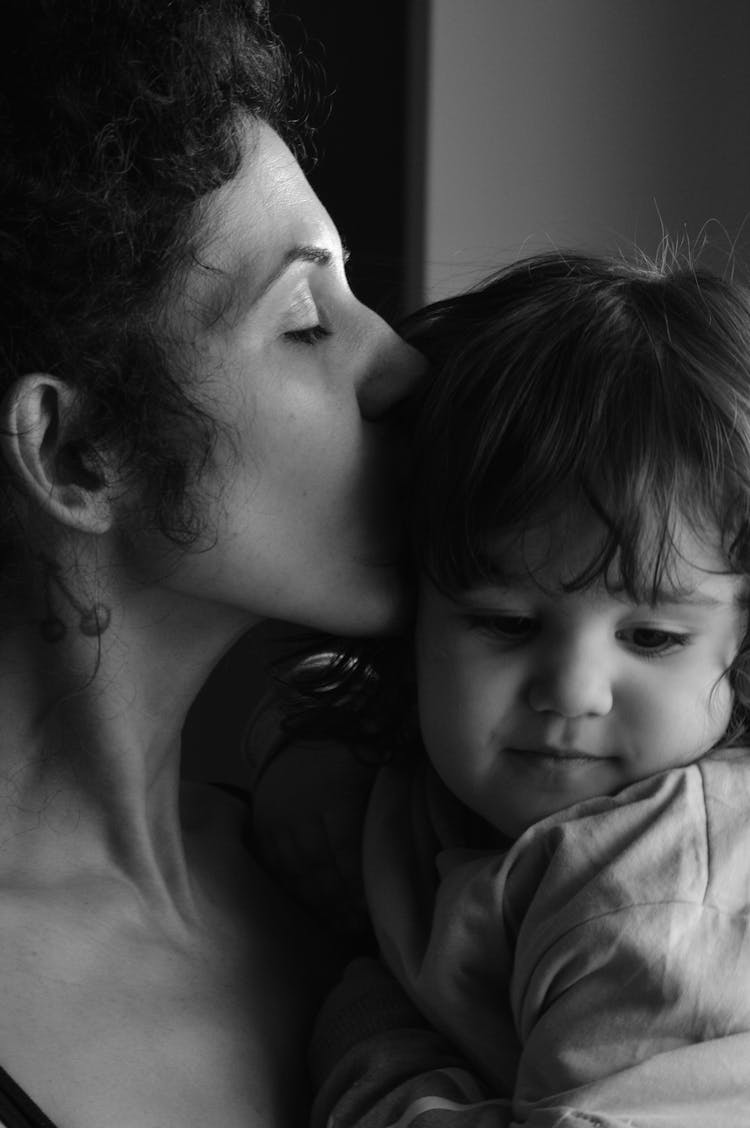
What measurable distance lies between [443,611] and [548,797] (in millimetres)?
166

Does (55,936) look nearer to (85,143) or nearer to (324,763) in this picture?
(324,763)

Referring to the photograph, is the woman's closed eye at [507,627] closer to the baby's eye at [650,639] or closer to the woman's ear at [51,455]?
the baby's eye at [650,639]

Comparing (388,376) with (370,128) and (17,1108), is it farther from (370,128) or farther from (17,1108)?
(370,128)

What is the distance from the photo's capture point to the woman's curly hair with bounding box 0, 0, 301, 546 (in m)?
1.08

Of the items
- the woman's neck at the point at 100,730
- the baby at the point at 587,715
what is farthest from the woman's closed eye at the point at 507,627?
the woman's neck at the point at 100,730

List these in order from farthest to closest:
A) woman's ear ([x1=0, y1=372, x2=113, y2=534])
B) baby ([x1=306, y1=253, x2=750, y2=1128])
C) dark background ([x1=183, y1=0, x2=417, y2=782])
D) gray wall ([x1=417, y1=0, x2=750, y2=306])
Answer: dark background ([x1=183, y1=0, x2=417, y2=782]) → gray wall ([x1=417, y1=0, x2=750, y2=306]) → woman's ear ([x1=0, y1=372, x2=113, y2=534]) → baby ([x1=306, y1=253, x2=750, y2=1128])

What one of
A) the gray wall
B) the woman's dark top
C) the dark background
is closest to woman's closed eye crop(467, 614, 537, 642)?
the woman's dark top

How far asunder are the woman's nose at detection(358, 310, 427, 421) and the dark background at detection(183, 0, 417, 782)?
1.02 meters

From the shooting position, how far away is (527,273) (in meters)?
1.29

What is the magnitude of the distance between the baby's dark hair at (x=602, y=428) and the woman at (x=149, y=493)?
0.26 ft

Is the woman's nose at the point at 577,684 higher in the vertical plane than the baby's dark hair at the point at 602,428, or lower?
lower

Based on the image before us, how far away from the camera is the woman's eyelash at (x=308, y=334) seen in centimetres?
118

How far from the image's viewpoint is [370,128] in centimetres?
246

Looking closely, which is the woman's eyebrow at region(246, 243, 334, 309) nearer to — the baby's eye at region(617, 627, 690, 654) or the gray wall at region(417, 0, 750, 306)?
the baby's eye at region(617, 627, 690, 654)
